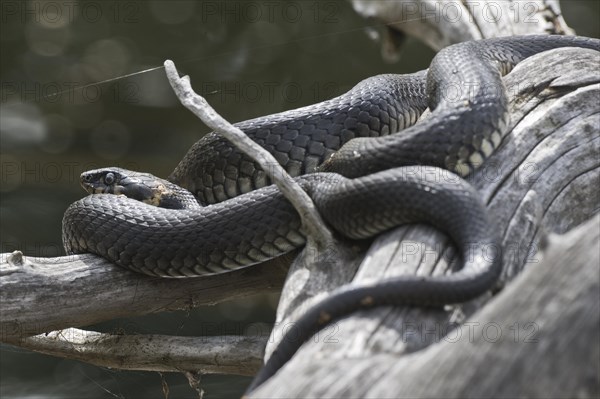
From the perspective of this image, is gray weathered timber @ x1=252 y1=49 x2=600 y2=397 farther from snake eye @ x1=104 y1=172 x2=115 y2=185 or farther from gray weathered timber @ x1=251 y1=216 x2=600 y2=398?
snake eye @ x1=104 y1=172 x2=115 y2=185

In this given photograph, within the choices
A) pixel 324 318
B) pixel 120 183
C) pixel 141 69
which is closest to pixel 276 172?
pixel 324 318

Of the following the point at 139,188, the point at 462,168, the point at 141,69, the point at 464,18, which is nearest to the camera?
the point at 462,168

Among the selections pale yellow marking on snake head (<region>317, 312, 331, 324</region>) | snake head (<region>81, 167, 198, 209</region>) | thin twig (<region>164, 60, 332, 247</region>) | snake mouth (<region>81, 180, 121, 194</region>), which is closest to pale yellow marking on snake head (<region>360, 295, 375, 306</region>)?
pale yellow marking on snake head (<region>317, 312, 331, 324</region>)

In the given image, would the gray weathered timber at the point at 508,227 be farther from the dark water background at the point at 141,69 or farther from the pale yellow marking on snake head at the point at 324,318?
the dark water background at the point at 141,69

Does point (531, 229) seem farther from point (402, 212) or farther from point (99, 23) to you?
point (99, 23)

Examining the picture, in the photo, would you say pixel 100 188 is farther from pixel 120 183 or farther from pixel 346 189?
pixel 346 189

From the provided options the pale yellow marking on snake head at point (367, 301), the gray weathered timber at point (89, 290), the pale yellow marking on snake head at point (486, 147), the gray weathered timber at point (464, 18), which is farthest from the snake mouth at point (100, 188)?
the gray weathered timber at point (464, 18)

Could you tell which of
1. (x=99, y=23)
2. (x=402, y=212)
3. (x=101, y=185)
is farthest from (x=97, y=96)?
(x=402, y=212)
